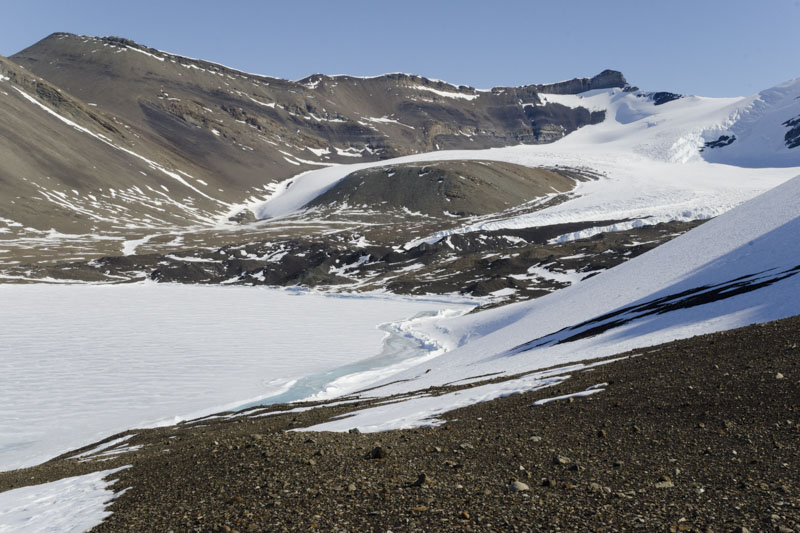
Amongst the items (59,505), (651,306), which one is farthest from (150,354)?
(651,306)

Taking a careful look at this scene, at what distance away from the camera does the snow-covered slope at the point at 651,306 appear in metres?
21.7

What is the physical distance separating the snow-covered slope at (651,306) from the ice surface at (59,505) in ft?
23.1

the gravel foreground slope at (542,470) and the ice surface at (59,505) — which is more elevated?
the ice surface at (59,505)

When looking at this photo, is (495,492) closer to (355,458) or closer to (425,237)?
(355,458)

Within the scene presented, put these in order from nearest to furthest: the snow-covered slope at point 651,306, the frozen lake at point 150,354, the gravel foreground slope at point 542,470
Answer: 1. the gravel foreground slope at point 542,470
2. the snow-covered slope at point 651,306
3. the frozen lake at point 150,354

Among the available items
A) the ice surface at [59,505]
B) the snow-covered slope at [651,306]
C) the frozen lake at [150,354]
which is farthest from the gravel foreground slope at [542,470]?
the frozen lake at [150,354]

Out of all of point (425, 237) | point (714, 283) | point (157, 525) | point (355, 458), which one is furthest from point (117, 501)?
point (425, 237)

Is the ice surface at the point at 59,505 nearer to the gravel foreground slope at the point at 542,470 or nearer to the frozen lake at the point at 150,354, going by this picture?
the gravel foreground slope at the point at 542,470

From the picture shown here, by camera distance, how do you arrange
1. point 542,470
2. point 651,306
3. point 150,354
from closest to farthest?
point 542,470, point 651,306, point 150,354

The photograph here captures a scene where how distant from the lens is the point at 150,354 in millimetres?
48344

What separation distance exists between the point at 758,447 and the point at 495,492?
4.52 metres

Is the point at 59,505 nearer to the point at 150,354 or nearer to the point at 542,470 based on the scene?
the point at 542,470

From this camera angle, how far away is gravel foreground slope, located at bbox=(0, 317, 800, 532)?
777 cm

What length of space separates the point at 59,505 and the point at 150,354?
127ft
